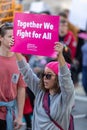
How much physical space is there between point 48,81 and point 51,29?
18.9 inches

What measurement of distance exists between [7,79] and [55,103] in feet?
2.30

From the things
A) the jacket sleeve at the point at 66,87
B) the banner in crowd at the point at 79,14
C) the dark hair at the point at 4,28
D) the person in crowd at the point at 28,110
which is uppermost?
the dark hair at the point at 4,28

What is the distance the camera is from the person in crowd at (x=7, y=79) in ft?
19.7

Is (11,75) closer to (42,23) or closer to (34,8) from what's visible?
(42,23)

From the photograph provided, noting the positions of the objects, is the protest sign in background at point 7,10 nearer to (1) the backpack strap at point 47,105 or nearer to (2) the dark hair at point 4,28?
(2) the dark hair at point 4,28

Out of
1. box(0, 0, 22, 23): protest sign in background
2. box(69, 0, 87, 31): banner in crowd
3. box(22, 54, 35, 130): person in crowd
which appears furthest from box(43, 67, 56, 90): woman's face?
box(69, 0, 87, 31): banner in crowd

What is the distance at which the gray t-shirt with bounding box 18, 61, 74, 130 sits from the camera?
5381mm

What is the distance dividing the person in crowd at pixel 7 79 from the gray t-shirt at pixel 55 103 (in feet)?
0.96

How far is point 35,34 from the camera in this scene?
5.65 metres

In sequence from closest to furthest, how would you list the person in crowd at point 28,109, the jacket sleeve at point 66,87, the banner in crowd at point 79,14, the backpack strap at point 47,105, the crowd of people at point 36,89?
the jacket sleeve at point 66,87 → the crowd of people at point 36,89 → the backpack strap at point 47,105 → the person in crowd at point 28,109 → the banner in crowd at point 79,14

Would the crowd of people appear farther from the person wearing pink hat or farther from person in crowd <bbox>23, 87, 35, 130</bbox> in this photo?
person in crowd <bbox>23, 87, 35, 130</bbox>

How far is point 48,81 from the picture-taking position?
5.59m

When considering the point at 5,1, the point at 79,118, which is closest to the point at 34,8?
the point at 79,118

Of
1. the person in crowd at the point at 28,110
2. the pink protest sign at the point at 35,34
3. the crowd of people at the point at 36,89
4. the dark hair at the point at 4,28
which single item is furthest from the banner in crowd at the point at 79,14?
the pink protest sign at the point at 35,34
